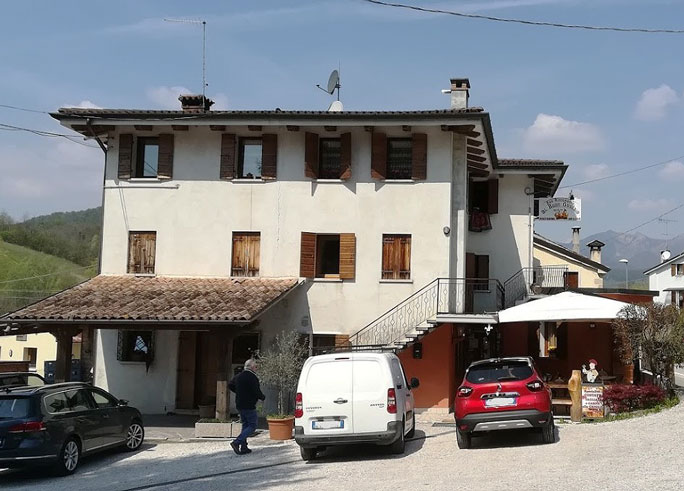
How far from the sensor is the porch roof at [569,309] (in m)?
17.9

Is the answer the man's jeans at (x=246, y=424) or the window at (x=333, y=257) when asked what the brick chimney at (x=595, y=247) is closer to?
the window at (x=333, y=257)

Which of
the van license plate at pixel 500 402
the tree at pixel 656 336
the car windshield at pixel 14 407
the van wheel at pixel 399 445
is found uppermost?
the tree at pixel 656 336

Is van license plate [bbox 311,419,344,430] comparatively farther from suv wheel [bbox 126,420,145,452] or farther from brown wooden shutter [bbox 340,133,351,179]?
brown wooden shutter [bbox 340,133,351,179]

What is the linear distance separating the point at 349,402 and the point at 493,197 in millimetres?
14660

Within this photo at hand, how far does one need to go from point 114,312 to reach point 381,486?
948cm

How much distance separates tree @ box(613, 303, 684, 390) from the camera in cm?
1711

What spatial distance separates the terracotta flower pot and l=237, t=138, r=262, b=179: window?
7807 mm

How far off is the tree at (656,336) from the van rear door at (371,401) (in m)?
7.34

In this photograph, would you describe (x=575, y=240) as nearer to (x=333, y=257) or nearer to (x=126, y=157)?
(x=333, y=257)

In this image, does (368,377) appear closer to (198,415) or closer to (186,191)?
(198,415)

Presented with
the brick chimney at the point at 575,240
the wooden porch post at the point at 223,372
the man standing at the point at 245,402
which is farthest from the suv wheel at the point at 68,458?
the brick chimney at the point at 575,240

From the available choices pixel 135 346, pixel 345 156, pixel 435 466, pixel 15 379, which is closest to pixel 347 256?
pixel 345 156

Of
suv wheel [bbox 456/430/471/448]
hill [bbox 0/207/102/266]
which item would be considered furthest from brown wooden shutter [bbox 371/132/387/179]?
hill [bbox 0/207/102/266]

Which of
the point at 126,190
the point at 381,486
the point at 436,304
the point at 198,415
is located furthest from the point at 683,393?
the point at 126,190
